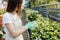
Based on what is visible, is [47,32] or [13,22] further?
[47,32]

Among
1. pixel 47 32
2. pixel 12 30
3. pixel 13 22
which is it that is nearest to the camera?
pixel 12 30

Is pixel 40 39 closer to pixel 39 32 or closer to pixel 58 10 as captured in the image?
pixel 39 32

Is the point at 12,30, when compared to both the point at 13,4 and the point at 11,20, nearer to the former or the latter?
the point at 11,20

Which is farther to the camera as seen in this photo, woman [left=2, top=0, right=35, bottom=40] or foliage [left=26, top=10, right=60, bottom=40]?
foliage [left=26, top=10, right=60, bottom=40]

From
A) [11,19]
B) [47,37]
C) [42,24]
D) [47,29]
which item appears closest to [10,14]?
[11,19]

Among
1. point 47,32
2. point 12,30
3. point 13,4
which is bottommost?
point 47,32

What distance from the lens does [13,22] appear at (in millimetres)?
2406

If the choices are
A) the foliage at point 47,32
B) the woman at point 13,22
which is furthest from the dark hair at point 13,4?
the foliage at point 47,32

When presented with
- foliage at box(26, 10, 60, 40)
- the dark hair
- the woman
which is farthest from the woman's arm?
foliage at box(26, 10, 60, 40)

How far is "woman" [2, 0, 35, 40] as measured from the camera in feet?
7.57

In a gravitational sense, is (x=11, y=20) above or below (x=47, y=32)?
above

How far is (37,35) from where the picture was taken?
4.46m

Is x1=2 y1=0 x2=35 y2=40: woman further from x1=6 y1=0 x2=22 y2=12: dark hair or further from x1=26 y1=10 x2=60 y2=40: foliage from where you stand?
x1=26 y1=10 x2=60 y2=40: foliage

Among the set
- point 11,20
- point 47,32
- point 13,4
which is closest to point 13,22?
point 11,20
